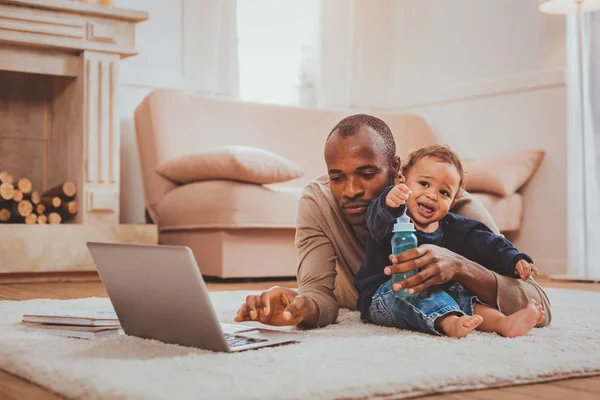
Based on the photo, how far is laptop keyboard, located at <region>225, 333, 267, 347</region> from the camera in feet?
4.45

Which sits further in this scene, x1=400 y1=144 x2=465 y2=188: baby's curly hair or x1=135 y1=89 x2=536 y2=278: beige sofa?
x1=135 y1=89 x2=536 y2=278: beige sofa

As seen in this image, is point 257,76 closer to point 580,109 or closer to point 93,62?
point 93,62

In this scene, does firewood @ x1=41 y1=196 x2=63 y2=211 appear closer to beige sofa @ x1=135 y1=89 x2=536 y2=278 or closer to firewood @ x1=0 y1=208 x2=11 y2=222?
firewood @ x1=0 y1=208 x2=11 y2=222

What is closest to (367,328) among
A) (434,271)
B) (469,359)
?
(434,271)

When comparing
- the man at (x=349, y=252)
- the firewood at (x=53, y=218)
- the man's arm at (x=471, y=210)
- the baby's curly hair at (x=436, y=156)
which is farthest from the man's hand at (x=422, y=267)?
the firewood at (x=53, y=218)

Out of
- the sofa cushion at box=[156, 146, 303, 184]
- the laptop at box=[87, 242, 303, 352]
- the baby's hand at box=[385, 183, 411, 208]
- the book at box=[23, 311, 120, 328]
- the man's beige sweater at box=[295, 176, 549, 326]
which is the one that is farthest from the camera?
the sofa cushion at box=[156, 146, 303, 184]

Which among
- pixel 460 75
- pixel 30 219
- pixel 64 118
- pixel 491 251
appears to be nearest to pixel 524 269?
pixel 491 251

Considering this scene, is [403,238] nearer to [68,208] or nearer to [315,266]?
[315,266]

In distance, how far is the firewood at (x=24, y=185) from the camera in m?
3.54

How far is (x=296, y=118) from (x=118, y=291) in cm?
287

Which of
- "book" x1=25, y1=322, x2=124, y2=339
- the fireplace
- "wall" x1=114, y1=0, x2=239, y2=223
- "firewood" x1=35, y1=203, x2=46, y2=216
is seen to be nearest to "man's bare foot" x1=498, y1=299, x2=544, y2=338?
"book" x1=25, y1=322, x2=124, y2=339

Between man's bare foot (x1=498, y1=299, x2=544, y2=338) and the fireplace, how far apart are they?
2.25 meters

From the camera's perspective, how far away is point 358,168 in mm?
1716

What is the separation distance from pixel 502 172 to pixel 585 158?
0.39 meters
